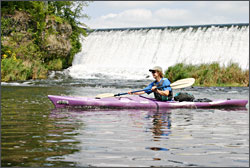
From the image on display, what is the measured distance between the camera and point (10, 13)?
2853 cm

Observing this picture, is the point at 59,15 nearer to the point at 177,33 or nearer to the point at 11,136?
the point at 177,33

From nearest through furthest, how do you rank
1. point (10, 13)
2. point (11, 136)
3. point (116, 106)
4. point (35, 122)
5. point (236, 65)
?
point (11, 136) → point (35, 122) → point (116, 106) → point (236, 65) → point (10, 13)

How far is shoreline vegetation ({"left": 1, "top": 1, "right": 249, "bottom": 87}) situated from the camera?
24422 mm

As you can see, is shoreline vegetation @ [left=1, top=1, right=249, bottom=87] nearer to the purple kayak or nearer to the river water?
the purple kayak

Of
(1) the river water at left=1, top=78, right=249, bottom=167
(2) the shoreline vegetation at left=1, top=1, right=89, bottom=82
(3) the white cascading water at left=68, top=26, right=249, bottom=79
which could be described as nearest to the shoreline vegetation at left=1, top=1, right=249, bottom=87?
(2) the shoreline vegetation at left=1, top=1, right=89, bottom=82

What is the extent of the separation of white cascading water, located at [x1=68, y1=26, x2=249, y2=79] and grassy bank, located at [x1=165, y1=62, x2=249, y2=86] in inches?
323

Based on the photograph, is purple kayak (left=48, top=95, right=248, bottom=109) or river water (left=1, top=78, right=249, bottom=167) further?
purple kayak (left=48, top=95, right=248, bottom=109)

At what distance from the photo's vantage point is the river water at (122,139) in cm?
441

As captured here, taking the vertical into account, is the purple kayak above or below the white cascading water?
below

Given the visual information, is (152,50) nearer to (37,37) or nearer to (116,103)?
(37,37)

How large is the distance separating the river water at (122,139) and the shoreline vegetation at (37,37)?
1409cm

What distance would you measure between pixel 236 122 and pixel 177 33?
24.2 metres

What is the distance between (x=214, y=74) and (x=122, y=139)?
13.5 meters

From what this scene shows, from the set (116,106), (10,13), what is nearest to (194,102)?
(116,106)
